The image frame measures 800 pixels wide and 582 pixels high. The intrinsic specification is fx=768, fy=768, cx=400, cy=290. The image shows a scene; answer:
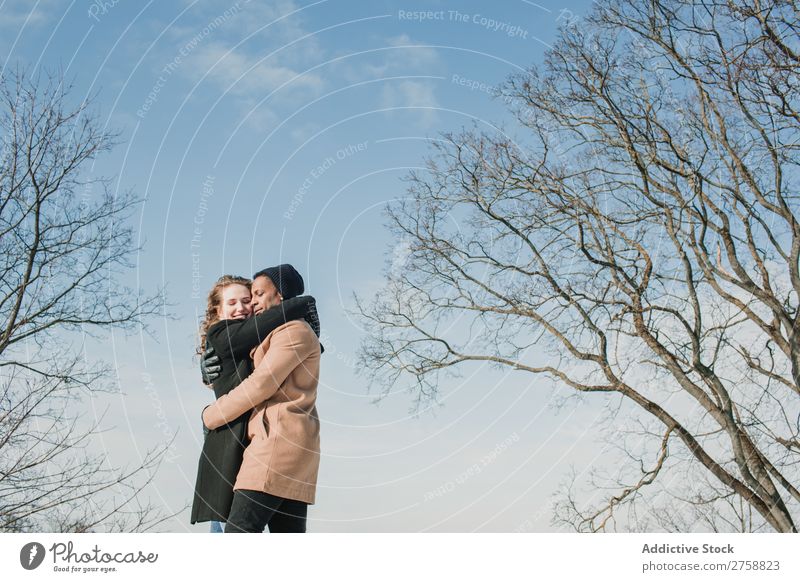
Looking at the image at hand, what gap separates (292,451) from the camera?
446 centimetres

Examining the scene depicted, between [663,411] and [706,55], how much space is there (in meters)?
4.92

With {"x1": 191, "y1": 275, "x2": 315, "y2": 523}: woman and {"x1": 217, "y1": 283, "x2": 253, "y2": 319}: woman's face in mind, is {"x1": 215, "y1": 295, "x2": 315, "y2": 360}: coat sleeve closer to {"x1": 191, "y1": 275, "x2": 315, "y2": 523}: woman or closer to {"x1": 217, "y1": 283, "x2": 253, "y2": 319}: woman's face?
{"x1": 191, "y1": 275, "x2": 315, "y2": 523}: woman

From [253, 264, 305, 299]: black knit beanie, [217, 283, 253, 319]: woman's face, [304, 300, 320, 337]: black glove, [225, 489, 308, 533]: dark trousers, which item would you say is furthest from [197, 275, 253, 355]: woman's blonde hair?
[225, 489, 308, 533]: dark trousers

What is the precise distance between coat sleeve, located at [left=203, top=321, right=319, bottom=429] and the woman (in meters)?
0.08

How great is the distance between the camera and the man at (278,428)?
4.34 m

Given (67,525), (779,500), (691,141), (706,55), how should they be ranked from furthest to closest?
(691,141) → (706,55) → (779,500) → (67,525)

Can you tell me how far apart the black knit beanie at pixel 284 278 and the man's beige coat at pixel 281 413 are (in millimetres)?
333

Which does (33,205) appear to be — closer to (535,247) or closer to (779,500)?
(535,247)

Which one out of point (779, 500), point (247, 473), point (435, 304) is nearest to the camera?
point (247, 473)

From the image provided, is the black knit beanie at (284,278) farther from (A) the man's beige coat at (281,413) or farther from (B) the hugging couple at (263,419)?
(A) the man's beige coat at (281,413)

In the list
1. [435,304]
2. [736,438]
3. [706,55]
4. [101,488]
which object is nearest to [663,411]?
[736,438]

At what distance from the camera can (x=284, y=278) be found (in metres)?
4.89

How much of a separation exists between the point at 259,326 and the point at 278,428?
24.6 inches

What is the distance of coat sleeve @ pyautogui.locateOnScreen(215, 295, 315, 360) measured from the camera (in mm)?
4648
